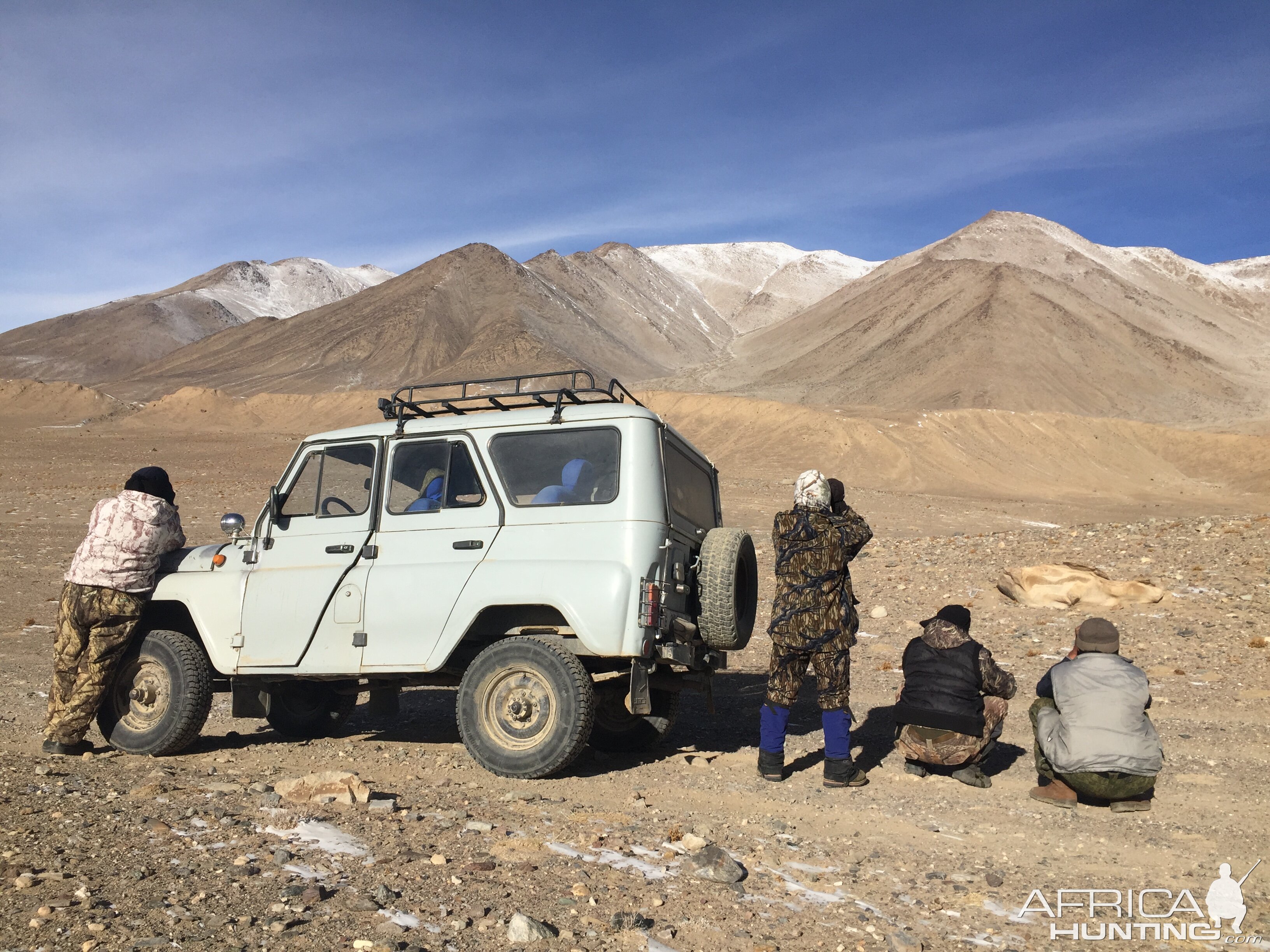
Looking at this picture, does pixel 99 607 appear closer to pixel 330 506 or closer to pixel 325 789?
pixel 330 506

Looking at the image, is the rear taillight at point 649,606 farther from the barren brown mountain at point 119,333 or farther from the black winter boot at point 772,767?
the barren brown mountain at point 119,333

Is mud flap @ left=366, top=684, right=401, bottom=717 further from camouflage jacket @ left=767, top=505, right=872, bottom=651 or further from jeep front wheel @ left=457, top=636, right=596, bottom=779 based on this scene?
camouflage jacket @ left=767, top=505, right=872, bottom=651

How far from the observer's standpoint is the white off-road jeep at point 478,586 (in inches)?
238

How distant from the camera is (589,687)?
19.7 feet

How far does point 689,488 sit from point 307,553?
2723 mm

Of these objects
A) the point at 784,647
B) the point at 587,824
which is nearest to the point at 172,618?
the point at 587,824

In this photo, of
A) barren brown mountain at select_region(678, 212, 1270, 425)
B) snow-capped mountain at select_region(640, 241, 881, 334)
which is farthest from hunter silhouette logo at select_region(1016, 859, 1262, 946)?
snow-capped mountain at select_region(640, 241, 881, 334)

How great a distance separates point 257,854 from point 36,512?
21088 millimetres

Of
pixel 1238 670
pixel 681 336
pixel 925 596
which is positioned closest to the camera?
pixel 1238 670

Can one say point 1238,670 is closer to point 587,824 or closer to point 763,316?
point 587,824

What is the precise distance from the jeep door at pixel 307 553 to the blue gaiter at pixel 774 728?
108 inches

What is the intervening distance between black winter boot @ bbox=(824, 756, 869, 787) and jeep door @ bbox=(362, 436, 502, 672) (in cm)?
264

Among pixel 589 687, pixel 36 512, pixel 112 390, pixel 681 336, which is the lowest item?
pixel 589 687

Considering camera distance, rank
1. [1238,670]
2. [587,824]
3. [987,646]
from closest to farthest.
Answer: [587,824] → [1238,670] → [987,646]
